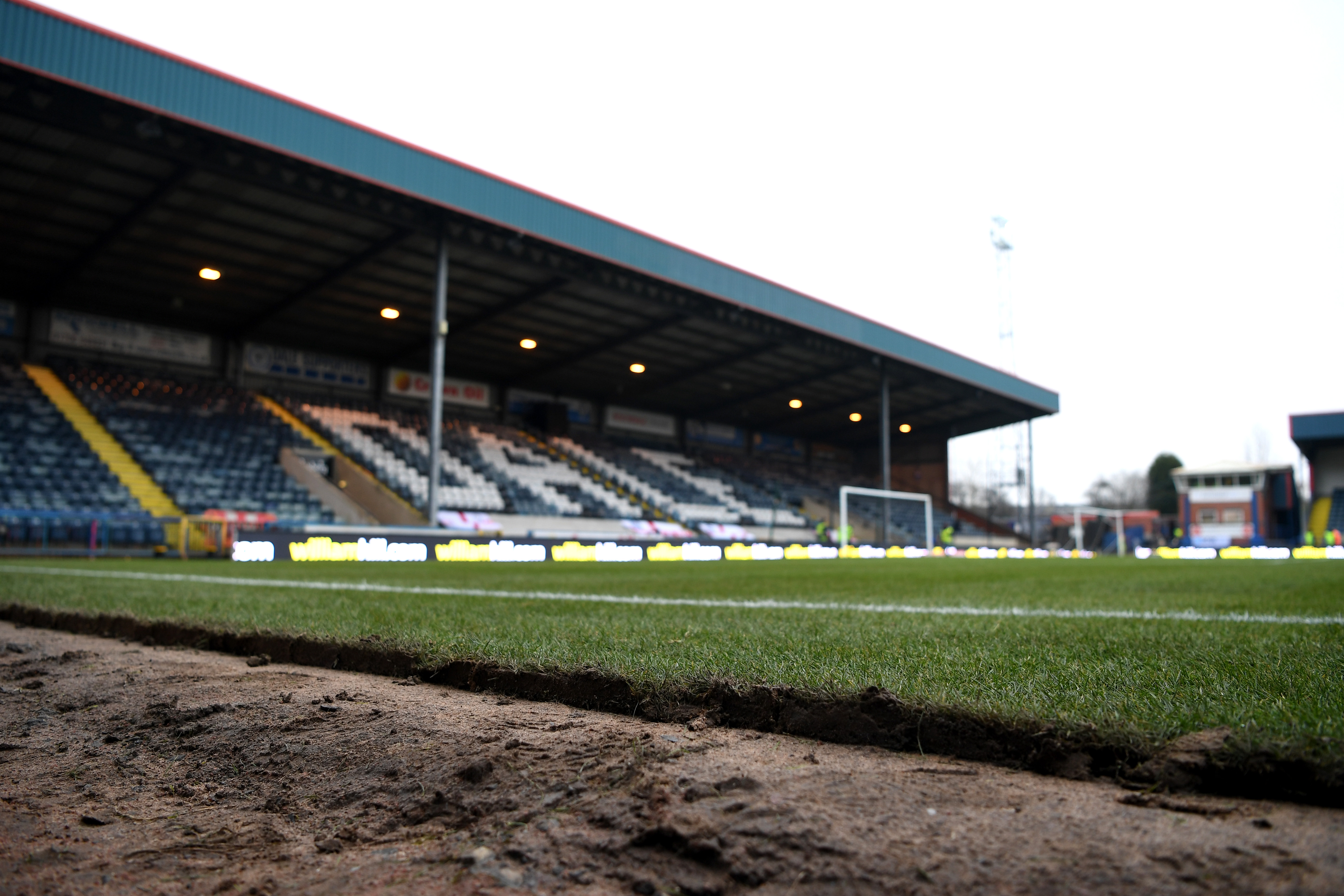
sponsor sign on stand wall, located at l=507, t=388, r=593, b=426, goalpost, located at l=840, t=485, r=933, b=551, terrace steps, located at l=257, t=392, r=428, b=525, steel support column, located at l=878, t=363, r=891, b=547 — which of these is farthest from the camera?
sponsor sign on stand wall, located at l=507, t=388, r=593, b=426

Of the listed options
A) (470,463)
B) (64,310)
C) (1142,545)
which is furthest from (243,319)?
(1142,545)

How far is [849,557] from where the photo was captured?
24562mm

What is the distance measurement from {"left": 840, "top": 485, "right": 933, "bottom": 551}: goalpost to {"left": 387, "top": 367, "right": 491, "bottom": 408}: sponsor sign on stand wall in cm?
1299

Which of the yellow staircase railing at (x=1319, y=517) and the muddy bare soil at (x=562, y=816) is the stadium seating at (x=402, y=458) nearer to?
the muddy bare soil at (x=562, y=816)

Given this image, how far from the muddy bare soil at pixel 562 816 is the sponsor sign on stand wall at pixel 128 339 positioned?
23523 mm

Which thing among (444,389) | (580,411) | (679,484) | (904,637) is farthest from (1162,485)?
(904,637)

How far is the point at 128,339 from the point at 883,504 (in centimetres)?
2422

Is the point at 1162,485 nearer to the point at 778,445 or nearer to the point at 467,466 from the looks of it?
the point at 778,445

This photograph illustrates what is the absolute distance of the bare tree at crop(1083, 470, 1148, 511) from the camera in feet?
246

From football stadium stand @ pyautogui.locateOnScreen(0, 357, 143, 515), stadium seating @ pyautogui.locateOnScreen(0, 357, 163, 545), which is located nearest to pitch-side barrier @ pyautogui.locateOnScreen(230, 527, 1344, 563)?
stadium seating @ pyautogui.locateOnScreen(0, 357, 163, 545)

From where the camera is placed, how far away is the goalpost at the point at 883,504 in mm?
26984

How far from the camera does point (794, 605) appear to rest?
17.3 feet

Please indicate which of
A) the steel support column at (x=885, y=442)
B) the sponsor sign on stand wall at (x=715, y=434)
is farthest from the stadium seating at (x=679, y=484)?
the steel support column at (x=885, y=442)

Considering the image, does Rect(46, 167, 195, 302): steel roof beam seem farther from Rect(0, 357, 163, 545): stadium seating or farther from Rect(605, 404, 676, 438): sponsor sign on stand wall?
Rect(605, 404, 676, 438): sponsor sign on stand wall
